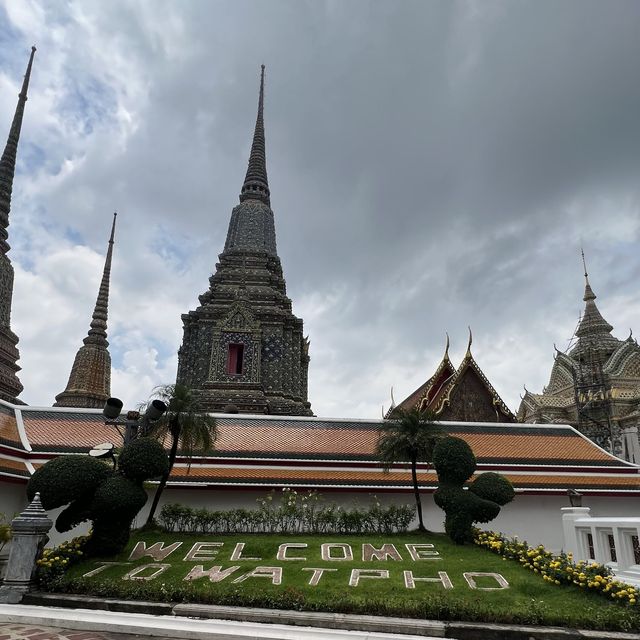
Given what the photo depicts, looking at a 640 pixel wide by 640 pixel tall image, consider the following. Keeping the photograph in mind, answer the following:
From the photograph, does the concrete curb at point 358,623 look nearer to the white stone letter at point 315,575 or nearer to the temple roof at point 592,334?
the white stone letter at point 315,575

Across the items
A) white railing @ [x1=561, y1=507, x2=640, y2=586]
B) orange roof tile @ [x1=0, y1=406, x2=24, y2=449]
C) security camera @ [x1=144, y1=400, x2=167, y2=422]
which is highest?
orange roof tile @ [x1=0, y1=406, x2=24, y2=449]

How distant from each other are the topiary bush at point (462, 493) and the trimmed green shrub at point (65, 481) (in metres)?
8.86

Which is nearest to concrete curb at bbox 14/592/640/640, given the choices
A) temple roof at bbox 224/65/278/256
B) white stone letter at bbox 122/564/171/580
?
white stone letter at bbox 122/564/171/580

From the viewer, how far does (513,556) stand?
1248 centimetres

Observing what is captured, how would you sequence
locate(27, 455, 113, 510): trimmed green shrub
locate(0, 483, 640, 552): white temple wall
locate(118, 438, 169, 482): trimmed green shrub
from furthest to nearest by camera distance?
1. locate(0, 483, 640, 552): white temple wall
2. locate(118, 438, 169, 482): trimmed green shrub
3. locate(27, 455, 113, 510): trimmed green shrub

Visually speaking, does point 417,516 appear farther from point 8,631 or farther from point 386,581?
point 8,631

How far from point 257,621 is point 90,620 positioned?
267 centimetres

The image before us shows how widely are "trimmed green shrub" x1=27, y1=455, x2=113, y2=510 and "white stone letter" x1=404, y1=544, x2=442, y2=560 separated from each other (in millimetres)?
7528

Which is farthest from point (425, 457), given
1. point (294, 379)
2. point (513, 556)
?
point (294, 379)

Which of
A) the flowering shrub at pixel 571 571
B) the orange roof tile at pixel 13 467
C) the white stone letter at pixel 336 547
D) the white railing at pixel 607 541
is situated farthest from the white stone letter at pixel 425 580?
the orange roof tile at pixel 13 467

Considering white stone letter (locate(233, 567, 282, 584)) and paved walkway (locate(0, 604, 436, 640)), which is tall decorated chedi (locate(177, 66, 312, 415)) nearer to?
white stone letter (locate(233, 567, 282, 584))

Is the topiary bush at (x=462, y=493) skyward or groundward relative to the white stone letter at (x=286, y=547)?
skyward

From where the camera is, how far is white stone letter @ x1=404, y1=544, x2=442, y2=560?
41.7ft

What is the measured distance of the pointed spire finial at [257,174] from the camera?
4144 cm
